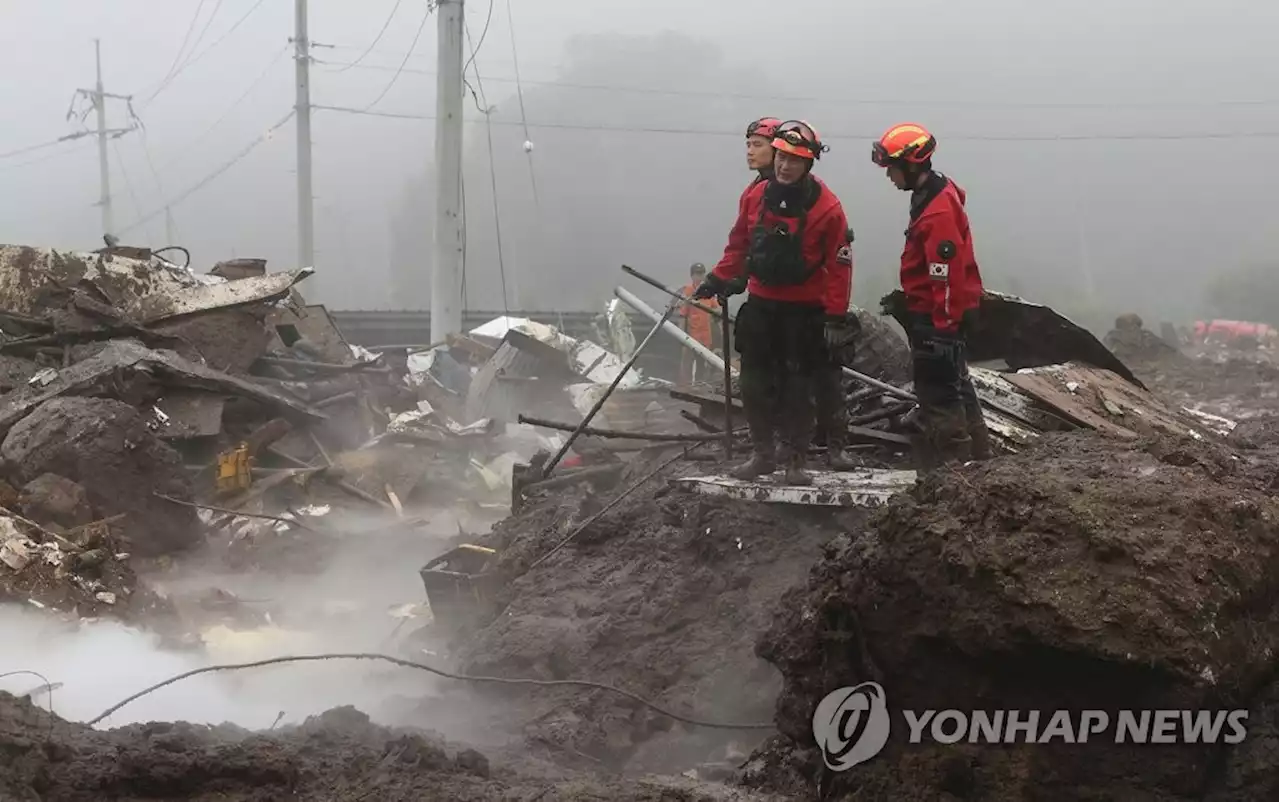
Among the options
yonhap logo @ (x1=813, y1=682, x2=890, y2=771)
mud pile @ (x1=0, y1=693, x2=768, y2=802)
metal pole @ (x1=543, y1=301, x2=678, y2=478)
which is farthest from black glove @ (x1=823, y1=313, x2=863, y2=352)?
mud pile @ (x1=0, y1=693, x2=768, y2=802)

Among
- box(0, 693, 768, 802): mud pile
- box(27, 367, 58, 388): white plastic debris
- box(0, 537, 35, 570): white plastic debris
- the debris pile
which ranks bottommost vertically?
the debris pile

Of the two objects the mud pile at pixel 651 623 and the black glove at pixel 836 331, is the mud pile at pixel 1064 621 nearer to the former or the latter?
the mud pile at pixel 651 623

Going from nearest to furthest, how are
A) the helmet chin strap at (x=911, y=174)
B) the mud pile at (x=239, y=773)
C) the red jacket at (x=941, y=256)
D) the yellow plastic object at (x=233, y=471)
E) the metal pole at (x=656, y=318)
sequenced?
the mud pile at (x=239, y=773), the red jacket at (x=941, y=256), the helmet chin strap at (x=911, y=174), the metal pole at (x=656, y=318), the yellow plastic object at (x=233, y=471)

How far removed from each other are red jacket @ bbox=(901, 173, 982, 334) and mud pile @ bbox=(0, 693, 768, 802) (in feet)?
10.7

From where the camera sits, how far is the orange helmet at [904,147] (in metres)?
5.50

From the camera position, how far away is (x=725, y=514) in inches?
222

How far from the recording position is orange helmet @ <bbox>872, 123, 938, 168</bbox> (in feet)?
18.0

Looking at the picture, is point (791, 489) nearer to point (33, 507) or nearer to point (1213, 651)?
point (1213, 651)

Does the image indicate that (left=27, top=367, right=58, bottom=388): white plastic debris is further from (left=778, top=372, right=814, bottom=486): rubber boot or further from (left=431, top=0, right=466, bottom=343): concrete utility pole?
(left=431, top=0, right=466, bottom=343): concrete utility pole

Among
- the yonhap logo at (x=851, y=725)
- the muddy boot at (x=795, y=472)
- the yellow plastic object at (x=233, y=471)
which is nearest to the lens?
the yonhap logo at (x=851, y=725)

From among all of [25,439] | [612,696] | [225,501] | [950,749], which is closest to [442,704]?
[612,696]

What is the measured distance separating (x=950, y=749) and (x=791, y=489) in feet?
9.03

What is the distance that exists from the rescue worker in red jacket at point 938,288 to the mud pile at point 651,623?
2.67ft

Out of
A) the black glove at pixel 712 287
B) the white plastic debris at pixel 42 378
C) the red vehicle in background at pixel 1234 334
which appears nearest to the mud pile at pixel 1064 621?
the black glove at pixel 712 287
